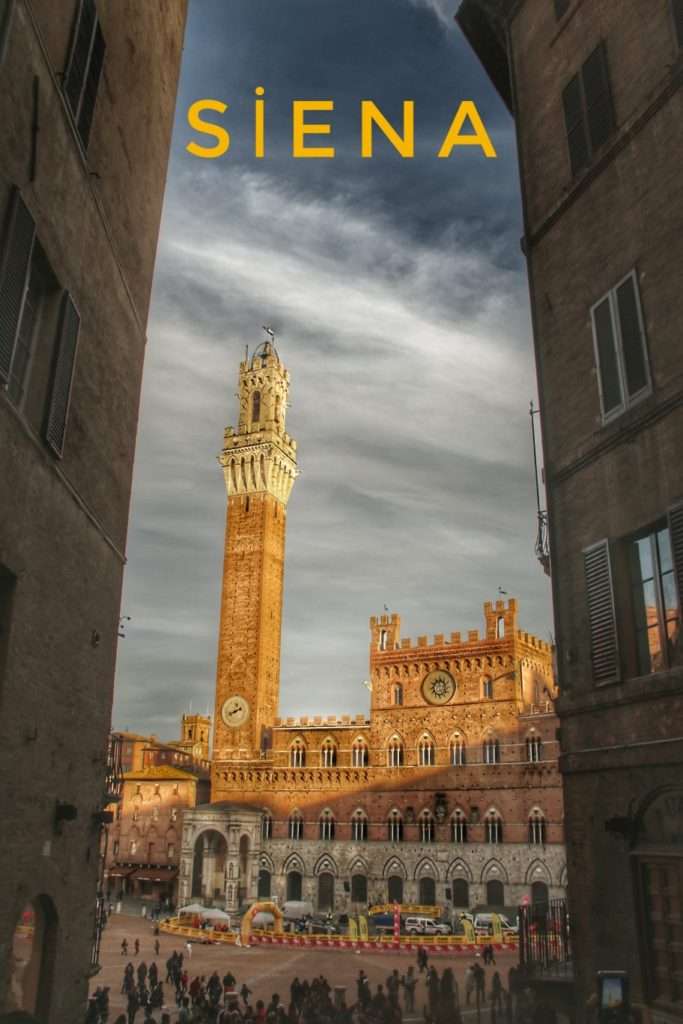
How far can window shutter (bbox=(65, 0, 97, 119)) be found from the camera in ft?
29.5

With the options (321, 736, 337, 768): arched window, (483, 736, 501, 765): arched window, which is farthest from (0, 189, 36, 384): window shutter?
(321, 736, 337, 768): arched window

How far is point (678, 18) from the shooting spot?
9.32m

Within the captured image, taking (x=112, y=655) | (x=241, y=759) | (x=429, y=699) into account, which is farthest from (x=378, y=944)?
(x=112, y=655)

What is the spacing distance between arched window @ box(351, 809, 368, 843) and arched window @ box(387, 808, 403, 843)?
1575mm

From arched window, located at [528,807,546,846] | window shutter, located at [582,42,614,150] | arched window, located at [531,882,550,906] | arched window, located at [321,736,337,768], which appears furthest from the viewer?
arched window, located at [321,736,337,768]

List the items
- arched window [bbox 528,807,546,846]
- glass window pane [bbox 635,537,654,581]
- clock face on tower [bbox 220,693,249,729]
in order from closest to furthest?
1. glass window pane [bbox 635,537,654,581]
2. arched window [bbox 528,807,546,846]
3. clock face on tower [bbox 220,693,249,729]

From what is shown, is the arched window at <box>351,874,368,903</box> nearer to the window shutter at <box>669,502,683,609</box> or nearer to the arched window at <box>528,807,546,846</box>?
the arched window at <box>528,807,546,846</box>

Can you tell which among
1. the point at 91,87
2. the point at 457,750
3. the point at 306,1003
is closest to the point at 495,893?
the point at 457,750

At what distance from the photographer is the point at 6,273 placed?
7176 millimetres

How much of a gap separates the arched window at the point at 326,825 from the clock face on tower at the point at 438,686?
936cm

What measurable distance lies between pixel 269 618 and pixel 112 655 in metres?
47.9

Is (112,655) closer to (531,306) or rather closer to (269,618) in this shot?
(531,306)

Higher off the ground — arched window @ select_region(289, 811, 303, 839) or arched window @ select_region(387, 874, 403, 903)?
arched window @ select_region(289, 811, 303, 839)

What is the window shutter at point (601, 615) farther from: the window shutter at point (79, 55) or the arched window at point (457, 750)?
the arched window at point (457, 750)
